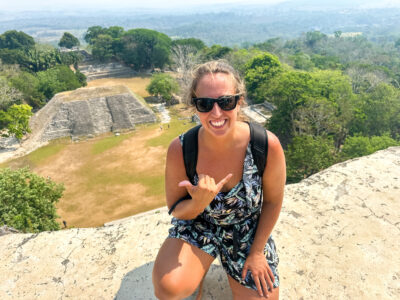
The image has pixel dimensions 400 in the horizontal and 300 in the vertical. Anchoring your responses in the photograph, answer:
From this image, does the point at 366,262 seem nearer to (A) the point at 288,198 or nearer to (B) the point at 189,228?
(A) the point at 288,198

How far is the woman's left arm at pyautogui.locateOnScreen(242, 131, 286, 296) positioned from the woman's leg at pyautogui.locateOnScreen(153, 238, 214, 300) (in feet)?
1.65

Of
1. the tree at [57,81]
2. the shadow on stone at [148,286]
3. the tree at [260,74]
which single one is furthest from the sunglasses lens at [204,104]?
the tree at [57,81]

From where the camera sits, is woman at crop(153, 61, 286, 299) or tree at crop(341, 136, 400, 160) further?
tree at crop(341, 136, 400, 160)

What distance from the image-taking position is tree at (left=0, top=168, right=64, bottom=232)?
923 centimetres

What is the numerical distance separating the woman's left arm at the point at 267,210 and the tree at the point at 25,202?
8996 mm

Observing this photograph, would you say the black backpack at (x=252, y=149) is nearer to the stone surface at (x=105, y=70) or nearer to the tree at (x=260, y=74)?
the tree at (x=260, y=74)

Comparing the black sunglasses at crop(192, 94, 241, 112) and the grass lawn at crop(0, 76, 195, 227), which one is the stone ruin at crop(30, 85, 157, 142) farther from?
the black sunglasses at crop(192, 94, 241, 112)

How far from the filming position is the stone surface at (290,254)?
3334mm

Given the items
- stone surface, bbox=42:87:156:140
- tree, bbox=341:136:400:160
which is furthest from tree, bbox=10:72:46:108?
tree, bbox=341:136:400:160

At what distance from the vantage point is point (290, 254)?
3777 mm

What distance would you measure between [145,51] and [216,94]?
2110 inches

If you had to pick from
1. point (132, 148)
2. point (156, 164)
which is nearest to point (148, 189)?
point (156, 164)

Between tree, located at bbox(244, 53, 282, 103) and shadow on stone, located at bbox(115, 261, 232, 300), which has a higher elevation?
shadow on stone, located at bbox(115, 261, 232, 300)

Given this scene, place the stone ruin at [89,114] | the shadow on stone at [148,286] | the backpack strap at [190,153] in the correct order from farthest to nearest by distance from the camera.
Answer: the stone ruin at [89,114] → the shadow on stone at [148,286] → the backpack strap at [190,153]
